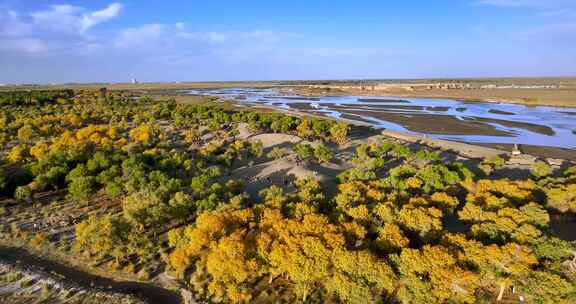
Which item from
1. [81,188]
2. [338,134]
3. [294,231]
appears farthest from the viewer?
[338,134]

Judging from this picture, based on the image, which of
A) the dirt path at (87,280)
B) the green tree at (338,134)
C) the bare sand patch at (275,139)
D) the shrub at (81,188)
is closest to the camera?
the dirt path at (87,280)

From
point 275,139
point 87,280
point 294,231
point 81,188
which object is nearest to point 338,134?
point 275,139

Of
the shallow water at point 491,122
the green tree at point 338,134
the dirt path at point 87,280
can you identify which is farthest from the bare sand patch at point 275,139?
the dirt path at point 87,280

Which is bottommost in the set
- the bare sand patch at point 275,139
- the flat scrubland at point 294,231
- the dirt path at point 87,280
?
the dirt path at point 87,280

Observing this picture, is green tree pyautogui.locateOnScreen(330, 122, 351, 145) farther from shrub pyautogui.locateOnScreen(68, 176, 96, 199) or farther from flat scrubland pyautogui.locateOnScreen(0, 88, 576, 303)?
shrub pyautogui.locateOnScreen(68, 176, 96, 199)

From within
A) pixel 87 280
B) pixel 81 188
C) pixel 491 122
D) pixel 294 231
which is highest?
pixel 491 122

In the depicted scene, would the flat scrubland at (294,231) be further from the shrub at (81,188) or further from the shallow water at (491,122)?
the shallow water at (491,122)

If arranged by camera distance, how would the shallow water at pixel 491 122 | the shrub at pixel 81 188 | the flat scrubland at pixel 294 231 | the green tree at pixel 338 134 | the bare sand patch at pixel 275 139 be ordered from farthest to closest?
the shallow water at pixel 491 122
the bare sand patch at pixel 275 139
the green tree at pixel 338 134
the shrub at pixel 81 188
the flat scrubland at pixel 294 231

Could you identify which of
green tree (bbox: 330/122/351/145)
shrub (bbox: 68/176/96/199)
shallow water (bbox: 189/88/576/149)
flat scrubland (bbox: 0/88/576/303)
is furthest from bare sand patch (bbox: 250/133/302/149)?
shrub (bbox: 68/176/96/199)

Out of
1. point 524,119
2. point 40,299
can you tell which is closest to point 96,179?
point 40,299

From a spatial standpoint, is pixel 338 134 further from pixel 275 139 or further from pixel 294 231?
pixel 294 231
